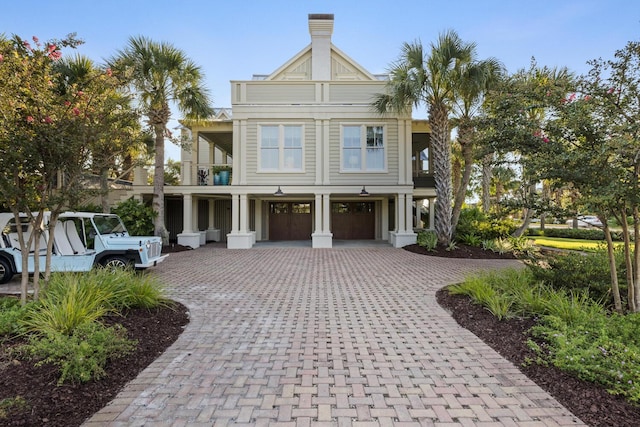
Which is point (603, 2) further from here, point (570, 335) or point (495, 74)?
point (570, 335)

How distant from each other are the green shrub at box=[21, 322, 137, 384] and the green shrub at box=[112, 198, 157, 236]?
1030 cm

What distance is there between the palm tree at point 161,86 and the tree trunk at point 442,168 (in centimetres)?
951

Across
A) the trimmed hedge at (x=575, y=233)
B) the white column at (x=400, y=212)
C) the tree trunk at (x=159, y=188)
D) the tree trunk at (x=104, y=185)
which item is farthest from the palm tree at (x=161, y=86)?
the trimmed hedge at (x=575, y=233)

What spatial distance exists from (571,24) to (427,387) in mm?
9839

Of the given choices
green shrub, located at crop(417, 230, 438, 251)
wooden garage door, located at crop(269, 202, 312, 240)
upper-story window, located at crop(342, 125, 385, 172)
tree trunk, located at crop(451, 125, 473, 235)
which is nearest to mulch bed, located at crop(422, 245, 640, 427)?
green shrub, located at crop(417, 230, 438, 251)

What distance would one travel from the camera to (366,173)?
49.3ft

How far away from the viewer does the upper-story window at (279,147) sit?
15.1 meters

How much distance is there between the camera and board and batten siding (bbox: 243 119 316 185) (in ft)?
49.2

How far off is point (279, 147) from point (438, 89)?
722 centimetres

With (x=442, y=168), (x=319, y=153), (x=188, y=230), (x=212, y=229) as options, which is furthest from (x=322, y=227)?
(x=212, y=229)

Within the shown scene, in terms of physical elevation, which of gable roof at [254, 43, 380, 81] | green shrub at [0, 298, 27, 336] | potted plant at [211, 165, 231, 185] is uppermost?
gable roof at [254, 43, 380, 81]

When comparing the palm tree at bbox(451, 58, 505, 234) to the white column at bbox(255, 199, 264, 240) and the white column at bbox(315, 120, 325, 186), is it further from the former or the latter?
the white column at bbox(255, 199, 264, 240)

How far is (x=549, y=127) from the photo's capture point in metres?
5.00

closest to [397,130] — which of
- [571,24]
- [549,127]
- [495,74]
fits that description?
[495,74]
